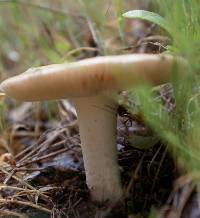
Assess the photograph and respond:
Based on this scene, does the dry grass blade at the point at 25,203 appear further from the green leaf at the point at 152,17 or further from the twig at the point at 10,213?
the green leaf at the point at 152,17

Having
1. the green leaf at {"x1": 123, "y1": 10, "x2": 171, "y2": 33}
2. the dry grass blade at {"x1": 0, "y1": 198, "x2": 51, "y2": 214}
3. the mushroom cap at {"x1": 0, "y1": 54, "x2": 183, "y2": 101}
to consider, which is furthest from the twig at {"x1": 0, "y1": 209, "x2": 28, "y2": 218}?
the green leaf at {"x1": 123, "y1": 10, "x2": 171, "y2": 33}

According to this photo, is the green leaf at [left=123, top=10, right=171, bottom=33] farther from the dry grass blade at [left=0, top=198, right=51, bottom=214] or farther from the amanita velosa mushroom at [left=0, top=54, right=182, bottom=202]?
the dry grass blade at [left=0, top=198, right=51, bottom=214]

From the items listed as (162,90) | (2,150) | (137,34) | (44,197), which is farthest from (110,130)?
(137,34)

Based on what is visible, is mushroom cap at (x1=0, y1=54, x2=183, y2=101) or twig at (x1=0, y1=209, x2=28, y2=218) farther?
twig at (x1=0, y1=209, x2=28, y2=218)

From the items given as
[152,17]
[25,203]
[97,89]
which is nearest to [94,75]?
[97,89]

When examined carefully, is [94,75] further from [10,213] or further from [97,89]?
[10,213]
